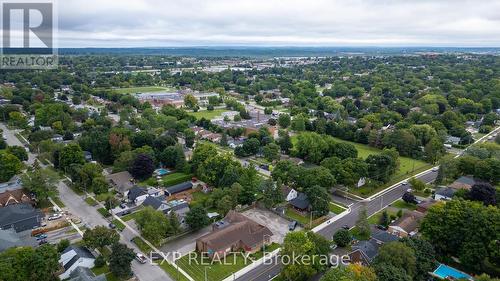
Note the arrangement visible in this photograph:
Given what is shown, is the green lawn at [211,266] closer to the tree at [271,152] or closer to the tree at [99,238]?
the tree at [99,238]

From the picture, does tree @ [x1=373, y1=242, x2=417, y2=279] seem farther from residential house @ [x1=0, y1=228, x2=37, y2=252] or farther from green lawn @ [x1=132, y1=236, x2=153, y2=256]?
residential house @ [x1=0, y1=228, x2=37, y2=252]

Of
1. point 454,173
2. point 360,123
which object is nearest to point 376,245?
point 454,173

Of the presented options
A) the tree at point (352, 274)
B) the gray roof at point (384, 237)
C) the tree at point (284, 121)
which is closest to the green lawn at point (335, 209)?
the gray roof at point (384, 237)

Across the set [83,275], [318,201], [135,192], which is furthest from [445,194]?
[83,275]

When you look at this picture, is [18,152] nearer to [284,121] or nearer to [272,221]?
[272,221]

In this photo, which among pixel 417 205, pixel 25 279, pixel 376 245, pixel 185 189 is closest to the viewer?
pixel 25 279

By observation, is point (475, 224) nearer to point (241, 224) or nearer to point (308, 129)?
point (241, 224)

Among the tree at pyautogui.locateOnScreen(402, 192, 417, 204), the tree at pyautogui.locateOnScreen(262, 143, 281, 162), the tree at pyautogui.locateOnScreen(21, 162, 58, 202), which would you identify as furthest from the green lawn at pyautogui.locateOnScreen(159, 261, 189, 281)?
the tree at pyautogui.locateOnScreen(262, 143, 281, 162)
